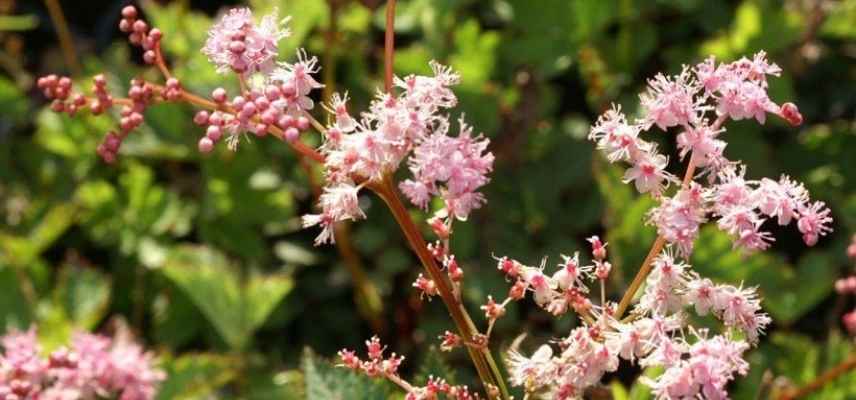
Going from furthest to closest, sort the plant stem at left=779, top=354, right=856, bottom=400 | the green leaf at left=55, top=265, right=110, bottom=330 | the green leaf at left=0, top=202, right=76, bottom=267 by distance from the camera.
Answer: the green leaf at left=0, top=202, right=76, bottom=267
the green leaf at left=55, top=265, right=110, bottom=330
the plant stem at left=779, top=354, right=856, bottom=400

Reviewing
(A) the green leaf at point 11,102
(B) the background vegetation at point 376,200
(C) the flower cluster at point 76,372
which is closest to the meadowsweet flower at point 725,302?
(C) the flower cluster at point 76,372

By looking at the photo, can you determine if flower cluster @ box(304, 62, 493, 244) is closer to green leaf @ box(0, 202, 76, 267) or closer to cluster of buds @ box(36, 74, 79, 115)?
cluster of buds @ box(36, 74, 79, 115)

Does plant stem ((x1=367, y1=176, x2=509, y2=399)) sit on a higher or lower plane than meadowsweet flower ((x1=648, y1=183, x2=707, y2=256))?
higher

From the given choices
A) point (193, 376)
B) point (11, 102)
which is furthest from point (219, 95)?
point (11, 102)

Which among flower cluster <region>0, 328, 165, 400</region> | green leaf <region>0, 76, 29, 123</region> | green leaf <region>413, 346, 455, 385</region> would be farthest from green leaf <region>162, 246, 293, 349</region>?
green leaf <region>413, 346, 455, 385</region>

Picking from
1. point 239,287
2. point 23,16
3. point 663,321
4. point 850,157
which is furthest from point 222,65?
point 23,16
